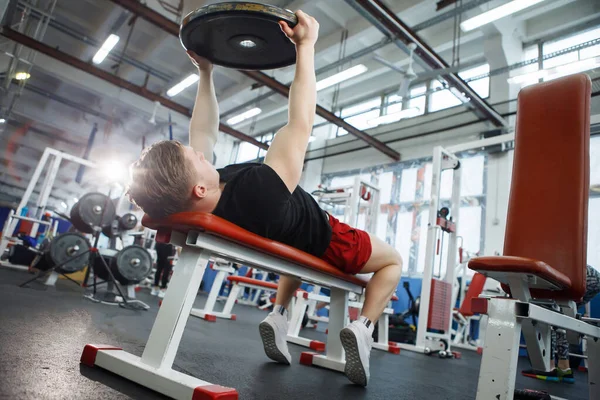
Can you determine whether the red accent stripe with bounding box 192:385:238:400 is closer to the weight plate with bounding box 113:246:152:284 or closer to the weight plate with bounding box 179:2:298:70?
the weight plate with bounding box 179:2:298:70

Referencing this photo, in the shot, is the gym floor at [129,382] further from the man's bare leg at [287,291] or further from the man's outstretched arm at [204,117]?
the man's outstretched arm at [204,117]

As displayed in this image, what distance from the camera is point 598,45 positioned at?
523 cm

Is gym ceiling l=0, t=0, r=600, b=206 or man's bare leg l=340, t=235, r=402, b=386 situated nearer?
man's bare leg l=340, t=235, r=402, b=386

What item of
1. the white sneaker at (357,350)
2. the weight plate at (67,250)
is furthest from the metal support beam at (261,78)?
the white sneaker at (357,350)

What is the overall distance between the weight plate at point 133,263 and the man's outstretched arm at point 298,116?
262 centimetres

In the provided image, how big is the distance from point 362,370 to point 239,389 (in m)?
0.47

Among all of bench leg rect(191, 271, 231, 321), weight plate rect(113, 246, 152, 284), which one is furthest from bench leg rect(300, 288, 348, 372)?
weight plate rect(113, 246, 152, 284)

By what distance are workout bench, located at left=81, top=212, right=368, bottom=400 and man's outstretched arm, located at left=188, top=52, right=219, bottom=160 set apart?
38 cm

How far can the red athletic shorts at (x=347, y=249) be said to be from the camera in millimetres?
1399

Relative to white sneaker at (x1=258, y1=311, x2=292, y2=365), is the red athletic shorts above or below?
above

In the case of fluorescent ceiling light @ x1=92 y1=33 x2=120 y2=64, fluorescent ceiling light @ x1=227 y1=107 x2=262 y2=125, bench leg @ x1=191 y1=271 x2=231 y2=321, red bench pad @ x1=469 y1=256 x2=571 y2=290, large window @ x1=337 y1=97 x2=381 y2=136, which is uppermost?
large window @ x1=337 y1=97 x2=381 y2=136

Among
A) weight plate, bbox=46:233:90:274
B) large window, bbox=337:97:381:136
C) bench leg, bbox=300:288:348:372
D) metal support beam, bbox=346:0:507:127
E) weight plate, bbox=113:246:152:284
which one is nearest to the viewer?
bench leg, bbox=300:288:348:372

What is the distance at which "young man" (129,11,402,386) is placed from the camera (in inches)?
41.7

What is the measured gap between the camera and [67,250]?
11.5 ft
